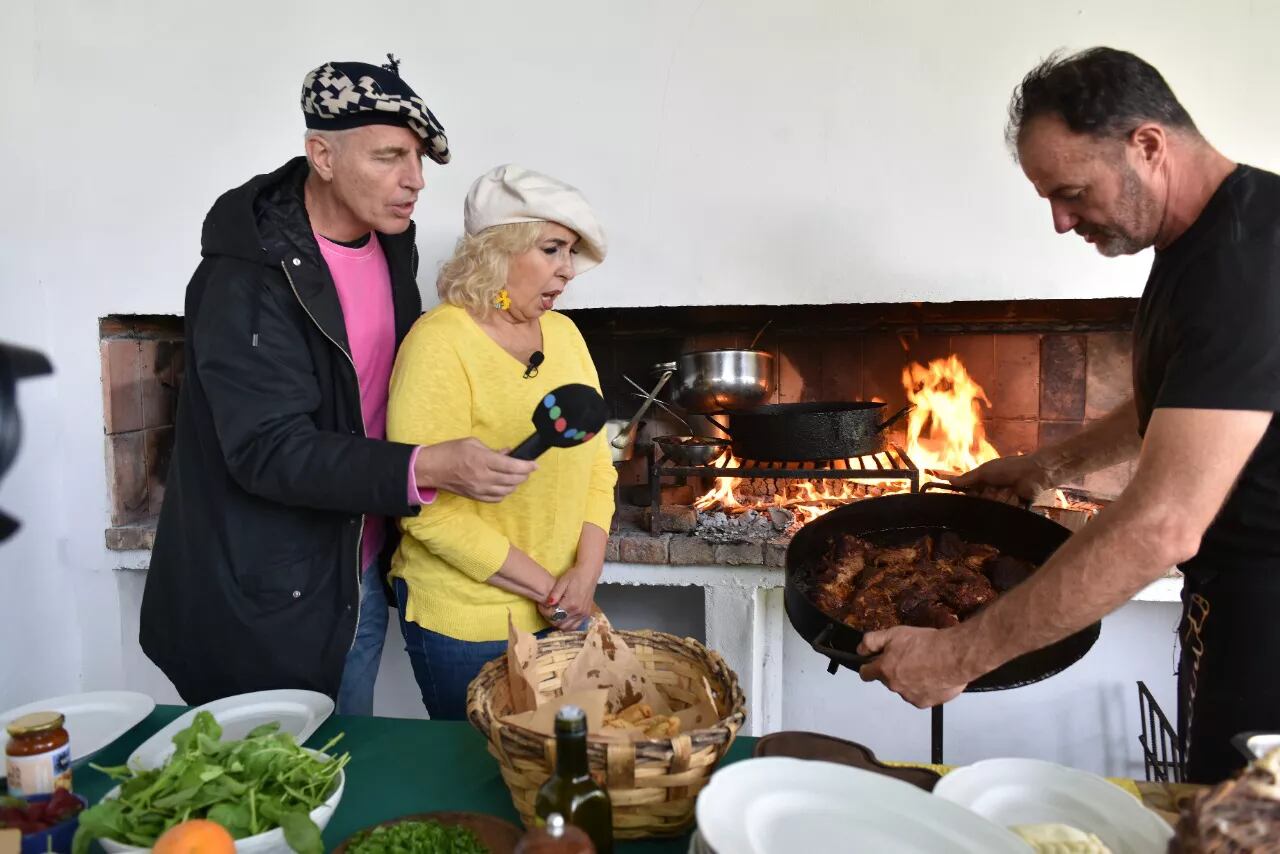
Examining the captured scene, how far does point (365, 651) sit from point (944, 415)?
2.28 meters

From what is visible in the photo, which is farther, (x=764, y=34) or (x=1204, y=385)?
(x=764, y=34)

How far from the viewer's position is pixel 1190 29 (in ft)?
8.45

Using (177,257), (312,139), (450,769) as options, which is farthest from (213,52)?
(450,769)

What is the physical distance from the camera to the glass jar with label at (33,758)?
3.85 ft

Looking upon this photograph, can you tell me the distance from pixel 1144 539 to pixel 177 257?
302cm

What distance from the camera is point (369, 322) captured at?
2.13 metres

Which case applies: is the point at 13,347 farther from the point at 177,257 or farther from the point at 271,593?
the point at 271,593

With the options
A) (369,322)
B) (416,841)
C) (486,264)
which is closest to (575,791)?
(416,841)

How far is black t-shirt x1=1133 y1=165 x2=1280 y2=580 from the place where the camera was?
1317mm

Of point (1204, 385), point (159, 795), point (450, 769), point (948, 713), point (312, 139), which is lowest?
point (948, 713)

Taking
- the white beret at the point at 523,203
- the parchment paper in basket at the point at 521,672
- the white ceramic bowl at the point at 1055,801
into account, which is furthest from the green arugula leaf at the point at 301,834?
the white beret at the point at 523,203

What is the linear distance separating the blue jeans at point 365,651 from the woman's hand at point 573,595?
1.56ft

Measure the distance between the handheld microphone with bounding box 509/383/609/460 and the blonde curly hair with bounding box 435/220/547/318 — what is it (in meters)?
0.37

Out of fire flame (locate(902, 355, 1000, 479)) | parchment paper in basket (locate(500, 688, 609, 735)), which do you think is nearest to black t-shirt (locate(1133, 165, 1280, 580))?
parchment paper in basket (locate(500, 688, 609, 735))
